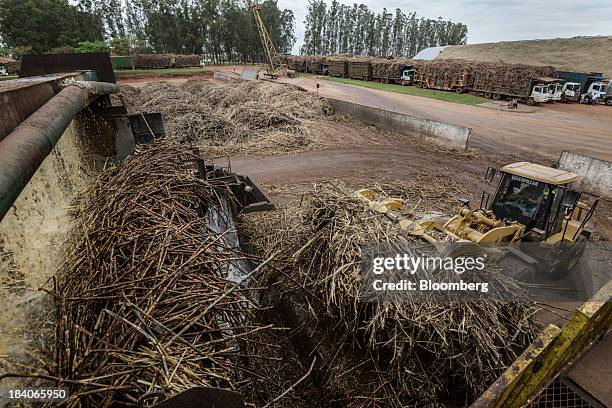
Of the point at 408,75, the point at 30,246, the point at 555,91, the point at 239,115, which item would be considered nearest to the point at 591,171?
the point at 30,246

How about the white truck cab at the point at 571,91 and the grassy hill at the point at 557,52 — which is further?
the grassy hill at the point at 557,52

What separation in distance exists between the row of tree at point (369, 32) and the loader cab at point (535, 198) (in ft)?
317

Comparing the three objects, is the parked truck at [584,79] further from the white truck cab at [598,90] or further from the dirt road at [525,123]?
the dirt road at [525,123]

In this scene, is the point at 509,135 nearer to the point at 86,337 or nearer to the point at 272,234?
the point at 272,234

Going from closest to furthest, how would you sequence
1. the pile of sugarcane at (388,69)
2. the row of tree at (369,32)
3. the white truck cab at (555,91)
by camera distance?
the white truck cab at (555,91)
the pile of sugarcane at (388,69)
the row of tree at (369,32)

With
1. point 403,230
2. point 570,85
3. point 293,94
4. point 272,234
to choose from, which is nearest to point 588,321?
point 403,230

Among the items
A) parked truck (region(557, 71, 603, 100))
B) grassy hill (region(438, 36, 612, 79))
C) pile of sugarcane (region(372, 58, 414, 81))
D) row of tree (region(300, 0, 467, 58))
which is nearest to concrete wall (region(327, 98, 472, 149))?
pile of sugarcane (region(372, 58, 414, 81))

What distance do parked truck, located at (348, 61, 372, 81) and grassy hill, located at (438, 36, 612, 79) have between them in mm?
23789

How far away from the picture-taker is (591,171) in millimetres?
11547

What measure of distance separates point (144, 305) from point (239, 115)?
18457 millimetres

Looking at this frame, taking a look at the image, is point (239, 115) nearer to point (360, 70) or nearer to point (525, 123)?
point (525, 123)

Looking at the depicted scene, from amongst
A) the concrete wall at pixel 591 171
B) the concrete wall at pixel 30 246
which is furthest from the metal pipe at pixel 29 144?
the concrete wall at pixel 591 171

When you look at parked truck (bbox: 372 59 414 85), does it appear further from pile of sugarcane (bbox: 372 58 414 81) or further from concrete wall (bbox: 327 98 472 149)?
concrete wall (bbox: 327 98 472 149)

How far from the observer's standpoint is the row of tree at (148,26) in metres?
48.3
